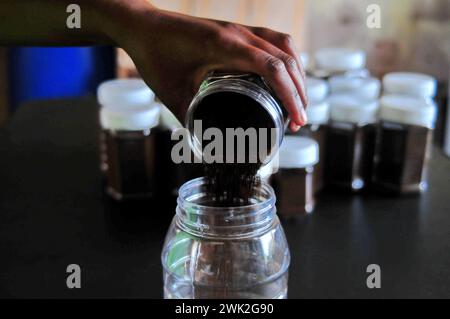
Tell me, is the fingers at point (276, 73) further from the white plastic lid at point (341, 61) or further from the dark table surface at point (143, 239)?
the white plastic lid at point (341, 61)

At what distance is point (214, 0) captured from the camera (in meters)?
1.44

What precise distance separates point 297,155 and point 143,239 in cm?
21

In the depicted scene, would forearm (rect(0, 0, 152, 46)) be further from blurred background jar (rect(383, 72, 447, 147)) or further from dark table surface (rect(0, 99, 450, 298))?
blurred background jar (rect(383, 72, 447, 147))

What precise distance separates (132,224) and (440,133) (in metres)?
1.03

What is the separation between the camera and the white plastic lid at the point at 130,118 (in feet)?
2.79

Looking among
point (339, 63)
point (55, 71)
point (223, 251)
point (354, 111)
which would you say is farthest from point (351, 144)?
point (55, 71)

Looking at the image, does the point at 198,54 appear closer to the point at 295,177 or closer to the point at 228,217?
the point at 228,217

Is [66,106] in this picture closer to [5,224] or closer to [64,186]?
[64,186]

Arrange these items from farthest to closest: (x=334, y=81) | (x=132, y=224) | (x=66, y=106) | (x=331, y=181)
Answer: (x=66, y=106) → (x=334, y=81) → (x=331, y=181) → (x=132, y=224)

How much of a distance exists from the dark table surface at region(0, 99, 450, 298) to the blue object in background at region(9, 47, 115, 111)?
0.63 m

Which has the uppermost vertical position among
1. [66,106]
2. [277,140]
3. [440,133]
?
[277,140]

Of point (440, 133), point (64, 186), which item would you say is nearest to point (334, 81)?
point (64, 186)

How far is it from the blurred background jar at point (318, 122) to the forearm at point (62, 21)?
0.31 meters

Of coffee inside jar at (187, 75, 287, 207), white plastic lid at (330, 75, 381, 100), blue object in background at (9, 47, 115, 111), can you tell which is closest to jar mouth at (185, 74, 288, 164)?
coffee inside jar at (187, 75, 287, 207)
